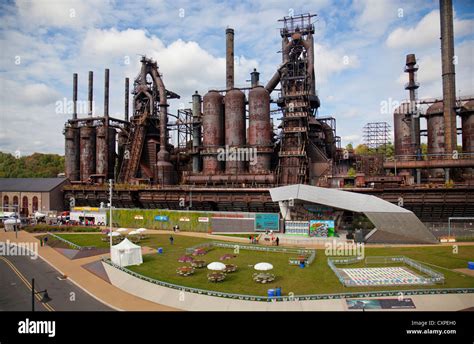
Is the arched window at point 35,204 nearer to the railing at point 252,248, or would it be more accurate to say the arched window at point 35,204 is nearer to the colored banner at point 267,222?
the railing at point 252,248

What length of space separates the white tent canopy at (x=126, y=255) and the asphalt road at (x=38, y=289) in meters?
4.38

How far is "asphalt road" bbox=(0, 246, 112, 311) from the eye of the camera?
2247 cm

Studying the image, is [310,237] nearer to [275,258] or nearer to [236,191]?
[275,258]

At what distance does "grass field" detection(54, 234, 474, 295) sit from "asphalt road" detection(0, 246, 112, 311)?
5.49 metres

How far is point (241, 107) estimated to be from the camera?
244 feet

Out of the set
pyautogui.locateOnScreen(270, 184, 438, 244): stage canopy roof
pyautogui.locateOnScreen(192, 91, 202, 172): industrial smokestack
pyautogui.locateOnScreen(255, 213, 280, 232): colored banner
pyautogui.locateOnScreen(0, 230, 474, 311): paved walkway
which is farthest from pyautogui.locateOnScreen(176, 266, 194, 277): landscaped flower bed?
pyautogui.locateOnScreen(192, 91, 202, 172): industrial smokestack

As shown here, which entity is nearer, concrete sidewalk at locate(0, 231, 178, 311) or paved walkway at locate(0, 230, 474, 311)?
paved walkway at locate(0, 230, 474, 311)

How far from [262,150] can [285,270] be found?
43687mm

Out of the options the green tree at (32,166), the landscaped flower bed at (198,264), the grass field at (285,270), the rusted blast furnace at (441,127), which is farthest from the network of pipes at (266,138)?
the green tree at (32,166)

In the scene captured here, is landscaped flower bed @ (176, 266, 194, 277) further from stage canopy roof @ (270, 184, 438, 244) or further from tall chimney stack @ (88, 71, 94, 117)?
tall chimney stack @ (88, 71, 94, 117)

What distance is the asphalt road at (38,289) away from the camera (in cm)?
2247

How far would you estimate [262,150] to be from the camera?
7000 cm
